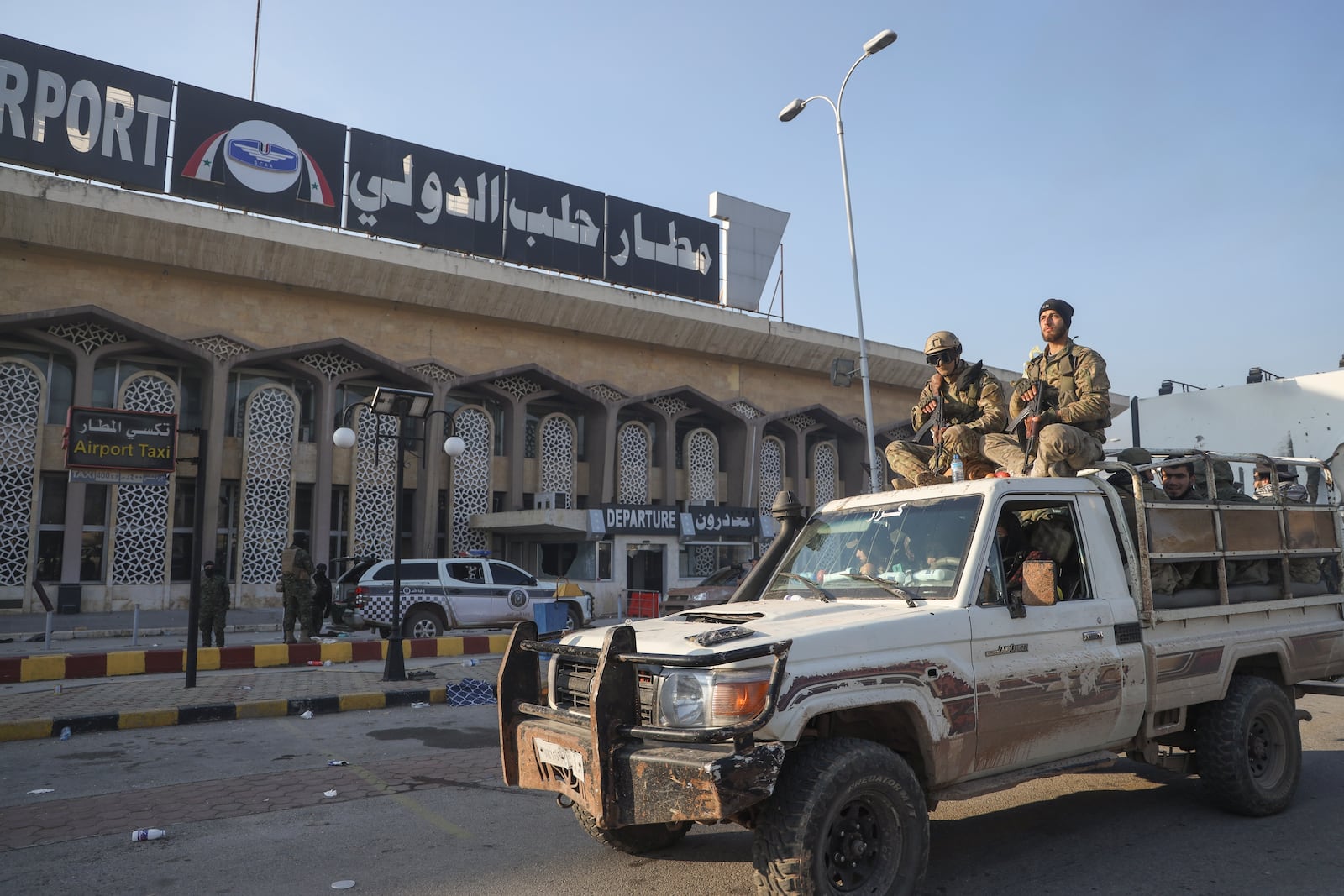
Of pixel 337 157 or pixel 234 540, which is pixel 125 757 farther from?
pixel 337 157

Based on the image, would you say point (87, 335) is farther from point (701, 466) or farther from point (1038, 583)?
point (1038, 583)

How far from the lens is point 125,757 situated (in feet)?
25.3

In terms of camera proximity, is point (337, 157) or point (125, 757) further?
point (337, 157)

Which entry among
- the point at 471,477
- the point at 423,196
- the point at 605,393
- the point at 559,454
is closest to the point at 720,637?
the point at 471,477

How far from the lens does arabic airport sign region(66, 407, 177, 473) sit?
13.5 m

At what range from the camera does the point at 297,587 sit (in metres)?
16.1

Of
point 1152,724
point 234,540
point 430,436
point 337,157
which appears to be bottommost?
point 1152,724

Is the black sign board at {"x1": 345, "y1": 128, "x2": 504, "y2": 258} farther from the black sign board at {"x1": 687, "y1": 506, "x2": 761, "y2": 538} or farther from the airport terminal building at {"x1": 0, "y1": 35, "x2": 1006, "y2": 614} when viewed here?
the black sign board at {"x1": 687, "y1": 506, "x2": 761, "y2": 538}

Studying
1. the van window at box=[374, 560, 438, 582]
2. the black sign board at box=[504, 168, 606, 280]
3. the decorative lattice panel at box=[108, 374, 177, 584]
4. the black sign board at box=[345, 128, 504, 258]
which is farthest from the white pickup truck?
the black sign board at box=[504, 168, 606, 280]

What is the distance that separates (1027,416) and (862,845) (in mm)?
3358

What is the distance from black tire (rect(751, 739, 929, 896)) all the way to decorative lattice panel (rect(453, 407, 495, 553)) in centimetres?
2624

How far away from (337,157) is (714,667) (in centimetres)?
2715

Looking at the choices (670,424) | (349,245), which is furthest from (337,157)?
(670,424)

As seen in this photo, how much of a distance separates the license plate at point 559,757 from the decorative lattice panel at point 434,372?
83.3 ft
